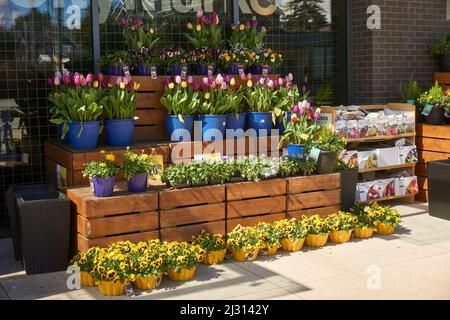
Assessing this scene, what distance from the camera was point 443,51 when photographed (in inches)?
362

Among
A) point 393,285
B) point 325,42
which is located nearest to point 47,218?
point 393,285

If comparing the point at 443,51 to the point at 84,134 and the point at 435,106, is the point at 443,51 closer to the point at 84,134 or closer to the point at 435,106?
the point at 435,106

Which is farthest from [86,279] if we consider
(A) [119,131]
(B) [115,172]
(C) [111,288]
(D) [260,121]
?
(D) [260,121]

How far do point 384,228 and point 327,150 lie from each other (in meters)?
1.09

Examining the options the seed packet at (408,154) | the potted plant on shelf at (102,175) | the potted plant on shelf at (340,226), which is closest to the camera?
the potted plant on shelf at (102,175)

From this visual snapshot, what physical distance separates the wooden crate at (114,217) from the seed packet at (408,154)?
3.90 meters

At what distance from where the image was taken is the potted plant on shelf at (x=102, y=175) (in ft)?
18.1

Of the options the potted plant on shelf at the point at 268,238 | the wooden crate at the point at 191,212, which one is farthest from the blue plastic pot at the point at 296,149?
the wooden crate at the point at 191,212

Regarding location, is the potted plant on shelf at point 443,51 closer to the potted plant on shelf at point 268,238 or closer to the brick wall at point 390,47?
the brick wall at point 390,47

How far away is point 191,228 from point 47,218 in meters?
1.36

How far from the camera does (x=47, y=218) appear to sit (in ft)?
17.9

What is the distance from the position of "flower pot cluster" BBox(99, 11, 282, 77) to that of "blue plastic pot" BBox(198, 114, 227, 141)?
598 mm

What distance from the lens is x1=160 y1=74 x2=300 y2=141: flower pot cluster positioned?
666cm

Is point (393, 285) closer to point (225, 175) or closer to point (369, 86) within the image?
point (225, 175)
